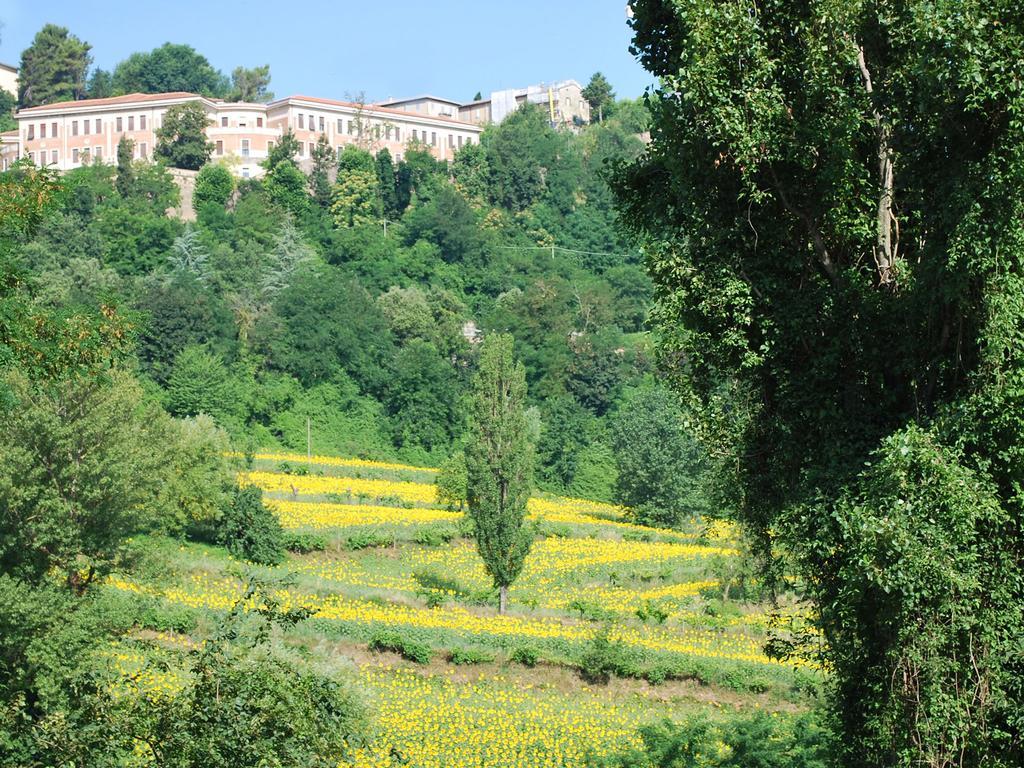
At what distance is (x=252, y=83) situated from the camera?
148 meters

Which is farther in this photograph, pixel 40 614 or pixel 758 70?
pixel 40 614

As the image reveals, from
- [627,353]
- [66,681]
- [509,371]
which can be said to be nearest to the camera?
[66,681]

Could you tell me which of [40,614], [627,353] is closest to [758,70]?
[40,614]

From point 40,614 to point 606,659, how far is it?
41.8 ft

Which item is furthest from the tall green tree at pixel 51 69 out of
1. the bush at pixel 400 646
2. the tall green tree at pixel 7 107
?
the bush at pixel 400 646

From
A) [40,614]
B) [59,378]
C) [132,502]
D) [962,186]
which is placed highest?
[962,186]

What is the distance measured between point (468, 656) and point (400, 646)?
66.4 inches

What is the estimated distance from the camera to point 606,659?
31.3 m

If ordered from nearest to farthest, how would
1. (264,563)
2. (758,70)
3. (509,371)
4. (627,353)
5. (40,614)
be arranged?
1. (758,70)
2. (40,614)
3. (509,371)
4. (264,563)
5. (627,353)

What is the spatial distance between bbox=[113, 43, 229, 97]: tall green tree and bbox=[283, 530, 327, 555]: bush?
108 meters

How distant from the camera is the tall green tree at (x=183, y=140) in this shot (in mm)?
107688

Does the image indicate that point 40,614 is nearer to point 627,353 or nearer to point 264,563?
point 264,563

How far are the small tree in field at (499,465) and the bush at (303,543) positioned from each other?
26.6 feet

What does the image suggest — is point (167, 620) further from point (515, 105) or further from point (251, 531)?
point (515, 105)
